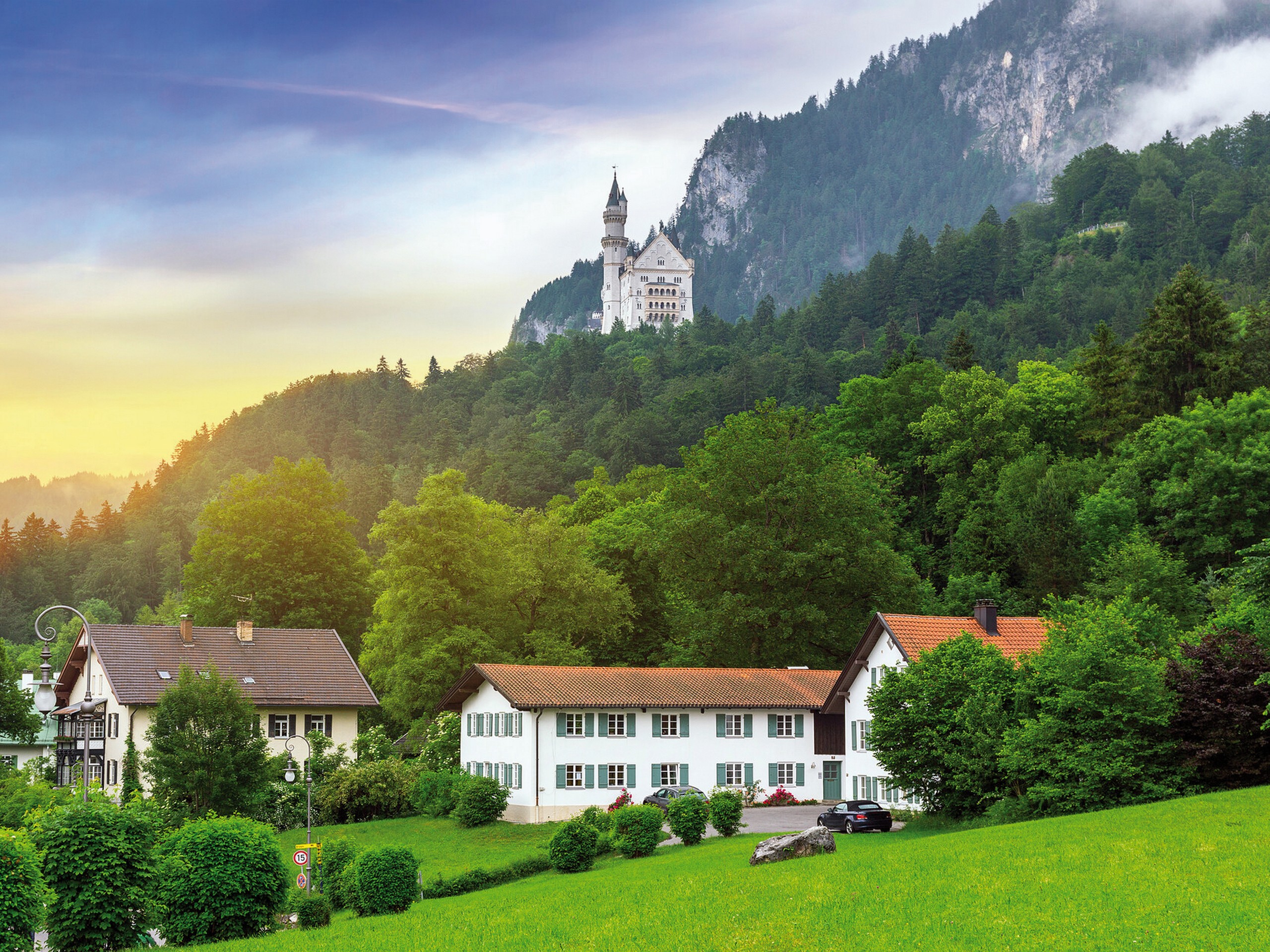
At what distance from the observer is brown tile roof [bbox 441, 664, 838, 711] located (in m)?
52.1

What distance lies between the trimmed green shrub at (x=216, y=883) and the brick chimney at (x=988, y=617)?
33.9 metres

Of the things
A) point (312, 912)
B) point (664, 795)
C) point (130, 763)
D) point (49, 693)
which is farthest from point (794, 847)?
point (130, 763)

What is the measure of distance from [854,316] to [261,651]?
105656 mm

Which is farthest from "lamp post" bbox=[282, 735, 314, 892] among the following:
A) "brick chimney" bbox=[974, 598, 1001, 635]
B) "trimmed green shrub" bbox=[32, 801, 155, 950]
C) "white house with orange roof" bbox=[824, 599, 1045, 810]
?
"brick chimney" bbox=[974, 598, 1001, 635]

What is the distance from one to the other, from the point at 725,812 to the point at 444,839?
448 inches

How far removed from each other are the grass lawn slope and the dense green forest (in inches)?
455

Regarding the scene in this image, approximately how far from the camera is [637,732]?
5344 cm

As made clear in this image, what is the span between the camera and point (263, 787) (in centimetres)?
4503

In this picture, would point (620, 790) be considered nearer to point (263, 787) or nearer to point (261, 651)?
point (263, 787)

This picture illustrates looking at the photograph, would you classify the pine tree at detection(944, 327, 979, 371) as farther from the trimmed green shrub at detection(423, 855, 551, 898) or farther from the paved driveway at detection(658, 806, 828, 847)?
the trimmed green shrub at detection(423, 855, 551, 898)

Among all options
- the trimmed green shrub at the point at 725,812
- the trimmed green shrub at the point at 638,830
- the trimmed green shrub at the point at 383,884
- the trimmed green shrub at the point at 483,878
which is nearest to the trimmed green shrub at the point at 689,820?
the trimmed green shrub at the point at 725,812

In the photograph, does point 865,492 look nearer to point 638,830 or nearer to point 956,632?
point 956,632

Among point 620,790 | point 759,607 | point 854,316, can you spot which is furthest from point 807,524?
point 854,316

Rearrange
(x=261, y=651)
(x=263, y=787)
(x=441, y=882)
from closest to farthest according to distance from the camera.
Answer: (x=441, y=882) → (x=263, y=787) → (x=261, y=651)
